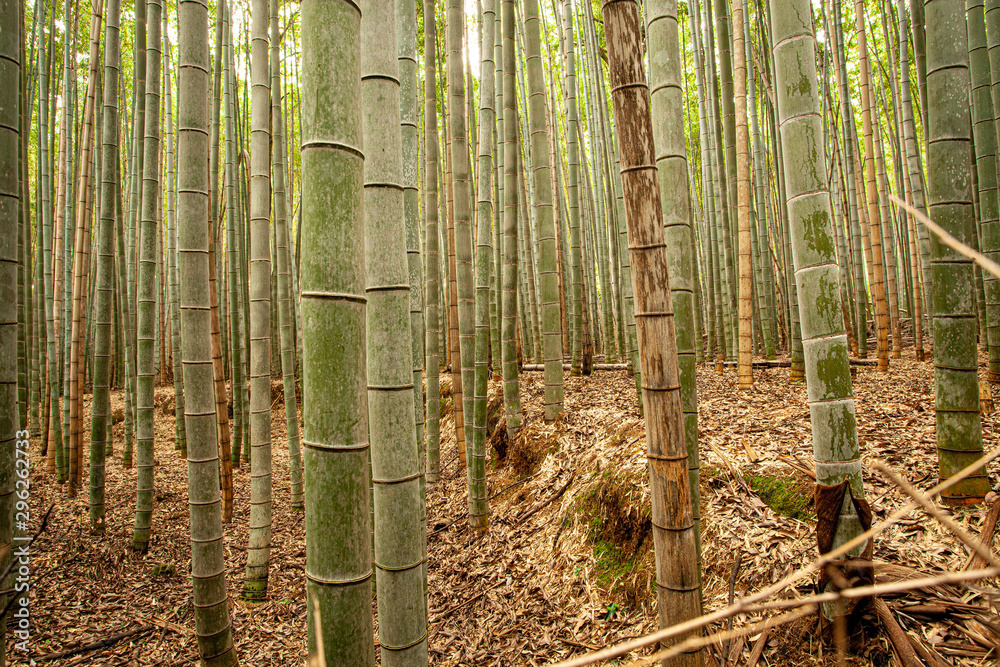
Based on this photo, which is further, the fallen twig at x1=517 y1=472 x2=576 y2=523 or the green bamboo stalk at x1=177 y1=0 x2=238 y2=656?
the fallen twig at x1=517 y1=472 x2=576 y2=523

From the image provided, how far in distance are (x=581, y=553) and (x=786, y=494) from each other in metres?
1.01

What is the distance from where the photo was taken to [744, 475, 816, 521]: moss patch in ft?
7.35

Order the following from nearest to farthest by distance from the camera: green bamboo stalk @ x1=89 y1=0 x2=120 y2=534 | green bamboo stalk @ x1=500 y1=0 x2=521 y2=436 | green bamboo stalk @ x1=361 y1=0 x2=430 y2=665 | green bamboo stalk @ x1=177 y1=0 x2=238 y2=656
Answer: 1. green bamboo stalk @ x1=361 y1=0 x2=430 y2=665
2. green bamboo stalk @ x1=177 y1=0 x2=238 y2=656
3. green bamboo stalk @ x1=89 y1=0 x2=120 y2=534
4. green bamboo stalk @ x1=500 y1=0 x2=521 y2=436

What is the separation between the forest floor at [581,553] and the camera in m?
1.83

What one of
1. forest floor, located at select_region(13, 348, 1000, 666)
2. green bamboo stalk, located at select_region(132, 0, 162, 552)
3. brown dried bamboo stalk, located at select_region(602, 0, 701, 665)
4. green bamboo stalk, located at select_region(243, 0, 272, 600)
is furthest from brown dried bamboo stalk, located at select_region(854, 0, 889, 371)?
green bamboo stalk, located at select_region(132, 0, 162, 552)

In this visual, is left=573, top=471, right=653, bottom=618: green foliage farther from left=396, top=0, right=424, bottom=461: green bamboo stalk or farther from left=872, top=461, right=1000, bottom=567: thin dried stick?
left=872, top=461, right=1000, bottom=567: thin dried stick

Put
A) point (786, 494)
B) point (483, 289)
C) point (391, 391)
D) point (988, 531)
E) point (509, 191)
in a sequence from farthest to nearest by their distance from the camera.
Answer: point (509, 191) < point (483, 289) < point (786, 494) < point (988, 531) < point (391, 391)

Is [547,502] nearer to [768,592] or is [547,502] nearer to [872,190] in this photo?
[768,592]

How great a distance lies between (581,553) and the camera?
277cm

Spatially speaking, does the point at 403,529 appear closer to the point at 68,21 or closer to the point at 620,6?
the point at 620,6

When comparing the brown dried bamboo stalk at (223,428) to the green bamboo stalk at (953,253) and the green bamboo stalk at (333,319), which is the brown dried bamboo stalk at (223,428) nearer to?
the green bamboo stalk at (333,319)

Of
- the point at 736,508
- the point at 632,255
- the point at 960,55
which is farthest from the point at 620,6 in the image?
the point at 736,508

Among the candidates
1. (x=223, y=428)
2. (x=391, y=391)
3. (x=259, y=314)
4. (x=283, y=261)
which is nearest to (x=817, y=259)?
(x=391, y=391)

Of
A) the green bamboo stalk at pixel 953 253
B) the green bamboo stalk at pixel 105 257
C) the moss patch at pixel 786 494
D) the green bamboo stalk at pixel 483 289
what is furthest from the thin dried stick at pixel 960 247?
the green bamboo stalk at pixel 105 257
